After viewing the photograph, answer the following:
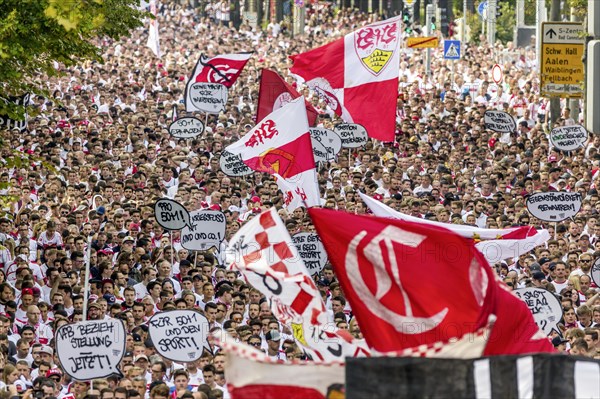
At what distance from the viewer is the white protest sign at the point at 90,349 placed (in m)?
12.4

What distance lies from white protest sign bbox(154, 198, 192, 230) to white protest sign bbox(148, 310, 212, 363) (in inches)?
161

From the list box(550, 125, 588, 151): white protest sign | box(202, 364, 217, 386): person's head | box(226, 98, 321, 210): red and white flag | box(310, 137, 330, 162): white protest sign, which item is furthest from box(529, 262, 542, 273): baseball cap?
box(550, 125, 588, 151): white protest sign

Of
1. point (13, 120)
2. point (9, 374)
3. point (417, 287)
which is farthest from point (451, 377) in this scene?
point (13, 120)

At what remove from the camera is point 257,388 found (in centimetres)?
768

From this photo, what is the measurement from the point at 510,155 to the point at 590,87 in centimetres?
566

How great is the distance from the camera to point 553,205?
1908 centimetres

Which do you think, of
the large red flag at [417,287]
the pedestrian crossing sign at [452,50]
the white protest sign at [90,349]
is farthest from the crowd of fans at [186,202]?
the large red flag at [417,287]

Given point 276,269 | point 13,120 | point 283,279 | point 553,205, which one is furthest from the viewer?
point 553,205

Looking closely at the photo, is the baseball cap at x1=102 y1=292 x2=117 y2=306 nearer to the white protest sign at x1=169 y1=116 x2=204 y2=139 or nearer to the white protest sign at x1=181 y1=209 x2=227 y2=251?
the white protest sign at x1=181 y1=209 x2=227 y2=251

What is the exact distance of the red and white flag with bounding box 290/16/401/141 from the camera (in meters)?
20.3

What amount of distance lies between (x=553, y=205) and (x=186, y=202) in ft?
15.3

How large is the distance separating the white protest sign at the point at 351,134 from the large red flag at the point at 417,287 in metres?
14.5

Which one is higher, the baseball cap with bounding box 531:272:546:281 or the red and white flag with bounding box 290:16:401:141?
the red and white flag with bounding box 290:16:401:141

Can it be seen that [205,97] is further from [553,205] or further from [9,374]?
[9,374]
